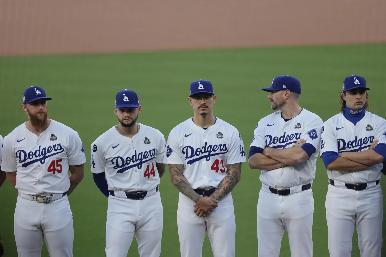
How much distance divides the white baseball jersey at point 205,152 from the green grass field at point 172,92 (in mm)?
1155

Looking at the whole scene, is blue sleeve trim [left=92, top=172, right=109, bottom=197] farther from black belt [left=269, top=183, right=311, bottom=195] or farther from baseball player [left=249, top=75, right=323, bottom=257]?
black belt [left=269, top=183, right=311, bottom=195]

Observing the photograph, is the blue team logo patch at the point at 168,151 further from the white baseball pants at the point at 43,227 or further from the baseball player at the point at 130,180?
the white baseball pants at the point at 43,227

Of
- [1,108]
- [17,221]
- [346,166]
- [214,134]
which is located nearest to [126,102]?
[214,134]

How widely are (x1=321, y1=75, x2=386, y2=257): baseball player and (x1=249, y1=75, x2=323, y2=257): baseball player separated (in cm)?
15

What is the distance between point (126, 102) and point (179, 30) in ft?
6.03

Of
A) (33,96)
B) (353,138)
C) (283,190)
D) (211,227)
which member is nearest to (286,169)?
(283,190)

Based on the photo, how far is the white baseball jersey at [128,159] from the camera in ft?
20.0

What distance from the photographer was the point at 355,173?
6.03 metres

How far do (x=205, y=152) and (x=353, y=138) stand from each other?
1105 millimetres

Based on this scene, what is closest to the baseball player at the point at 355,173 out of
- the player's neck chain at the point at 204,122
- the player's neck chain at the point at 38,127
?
the player's neck chain at the point at 204,122

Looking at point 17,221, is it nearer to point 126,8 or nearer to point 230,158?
point 230,158

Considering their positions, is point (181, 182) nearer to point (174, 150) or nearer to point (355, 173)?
point (174, 150)

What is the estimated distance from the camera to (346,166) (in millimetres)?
5973

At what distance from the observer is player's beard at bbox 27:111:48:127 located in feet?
20.5
